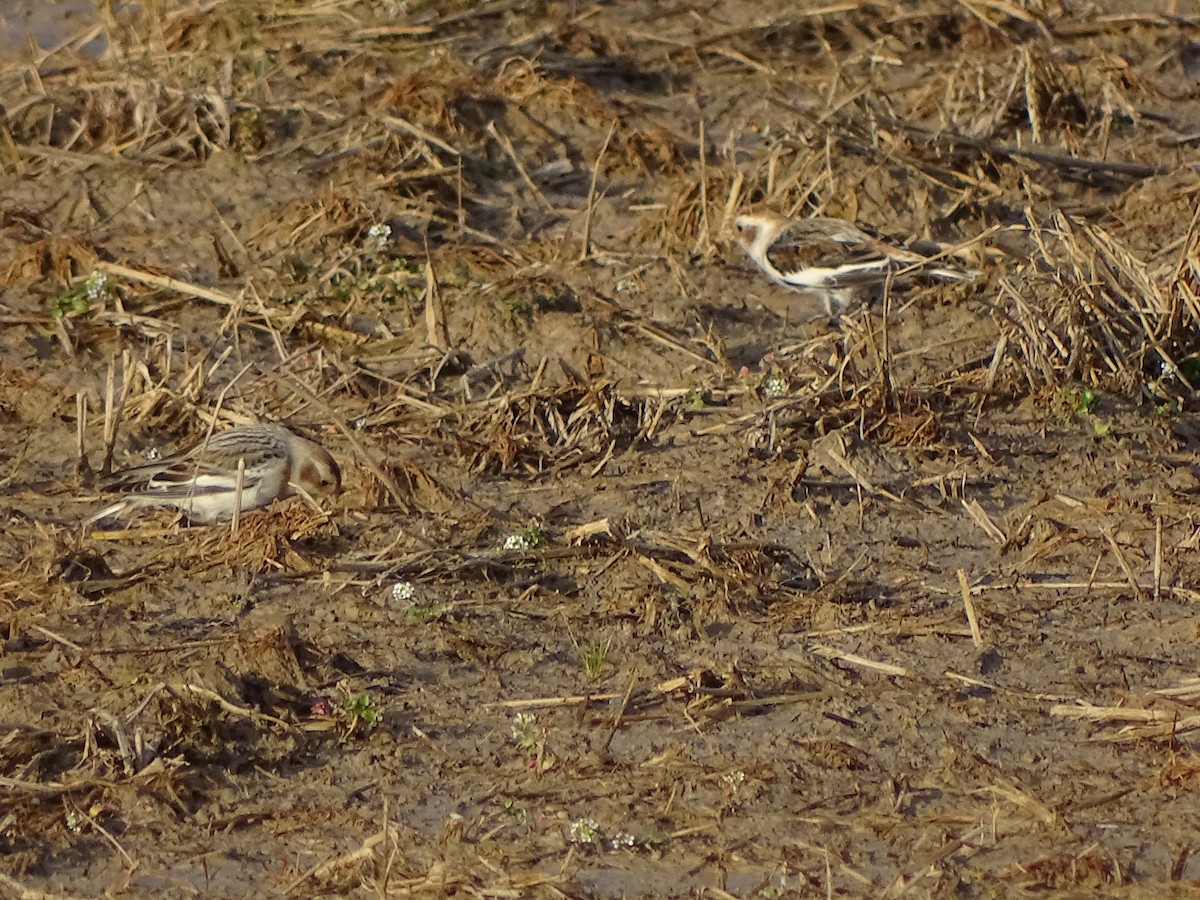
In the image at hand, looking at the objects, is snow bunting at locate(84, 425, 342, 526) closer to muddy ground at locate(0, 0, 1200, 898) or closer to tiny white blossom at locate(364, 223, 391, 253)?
muddy ground at locate(0, 0, 1200, 898)

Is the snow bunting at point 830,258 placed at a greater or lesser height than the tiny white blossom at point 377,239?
greater

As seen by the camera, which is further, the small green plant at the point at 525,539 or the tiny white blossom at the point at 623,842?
the small green plant at the point at 525,539

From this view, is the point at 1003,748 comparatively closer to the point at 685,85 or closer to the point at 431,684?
the point at 431,684

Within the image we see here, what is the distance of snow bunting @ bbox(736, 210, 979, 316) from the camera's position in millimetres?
8698

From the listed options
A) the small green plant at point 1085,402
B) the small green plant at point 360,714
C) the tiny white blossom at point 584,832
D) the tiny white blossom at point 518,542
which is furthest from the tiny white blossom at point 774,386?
the tiny white blossom at point 584,832

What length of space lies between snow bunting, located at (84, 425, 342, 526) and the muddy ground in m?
0.13

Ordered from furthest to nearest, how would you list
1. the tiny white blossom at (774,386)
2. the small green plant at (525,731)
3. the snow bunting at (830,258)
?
the snow bunting at (830,258) → the tiny white blossom at (774,386) → the small green plant at (525,731)

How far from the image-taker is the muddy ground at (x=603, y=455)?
5438mm

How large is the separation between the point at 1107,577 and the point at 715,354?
232 centimetres

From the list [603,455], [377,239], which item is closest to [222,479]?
[603,455]

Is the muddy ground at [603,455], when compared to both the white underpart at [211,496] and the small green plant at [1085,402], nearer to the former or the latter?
the small green plant at [1085,402]

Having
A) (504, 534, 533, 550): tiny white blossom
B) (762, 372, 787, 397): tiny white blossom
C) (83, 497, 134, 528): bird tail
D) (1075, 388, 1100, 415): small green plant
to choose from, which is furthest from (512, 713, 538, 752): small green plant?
(1075, 388, 1100, 415): small green plant

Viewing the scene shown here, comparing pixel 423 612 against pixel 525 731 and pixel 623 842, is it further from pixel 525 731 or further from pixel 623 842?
pixel 623 842

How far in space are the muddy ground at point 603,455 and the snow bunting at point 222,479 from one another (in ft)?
0.42
